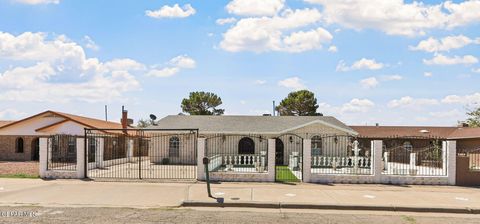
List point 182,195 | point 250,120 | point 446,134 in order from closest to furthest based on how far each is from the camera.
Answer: point 182,195 < point 250,120 < point 446,134

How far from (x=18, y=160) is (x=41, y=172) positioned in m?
19.1

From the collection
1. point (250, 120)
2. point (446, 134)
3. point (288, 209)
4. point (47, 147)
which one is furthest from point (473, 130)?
point (47, 147)

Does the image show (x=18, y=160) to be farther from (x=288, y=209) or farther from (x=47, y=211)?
(x=288, y=209)

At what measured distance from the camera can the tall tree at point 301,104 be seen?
204ft

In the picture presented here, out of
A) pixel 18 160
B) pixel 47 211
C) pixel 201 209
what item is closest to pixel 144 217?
pixel 201 209

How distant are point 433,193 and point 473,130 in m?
24.5

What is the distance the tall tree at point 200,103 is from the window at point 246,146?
33942 millimetres

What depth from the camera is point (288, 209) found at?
12852 millimetres

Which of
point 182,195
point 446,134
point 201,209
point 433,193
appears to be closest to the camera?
point 201,209

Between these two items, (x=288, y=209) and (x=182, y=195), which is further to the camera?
(x=182, y=195)

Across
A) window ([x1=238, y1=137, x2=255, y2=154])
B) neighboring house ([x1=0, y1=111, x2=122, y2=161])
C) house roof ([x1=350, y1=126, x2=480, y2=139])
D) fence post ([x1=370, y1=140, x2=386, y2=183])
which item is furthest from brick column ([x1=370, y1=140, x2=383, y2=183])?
neighboring house ([x1=0, y1=111, x2=122, y2=161])

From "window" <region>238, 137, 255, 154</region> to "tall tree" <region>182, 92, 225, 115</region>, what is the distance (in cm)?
3394

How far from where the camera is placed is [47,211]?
1188 cm

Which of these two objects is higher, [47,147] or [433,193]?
[47,147]
